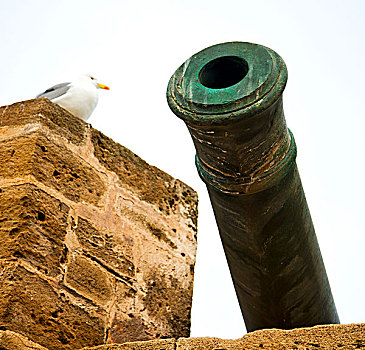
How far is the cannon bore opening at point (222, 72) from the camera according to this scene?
92.5 inches

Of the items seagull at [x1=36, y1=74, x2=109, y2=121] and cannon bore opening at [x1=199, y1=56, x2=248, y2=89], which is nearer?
cannon bore opening at [x1=199, y1=56, x2=248, y2=89]

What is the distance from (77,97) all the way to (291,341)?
2.06 m

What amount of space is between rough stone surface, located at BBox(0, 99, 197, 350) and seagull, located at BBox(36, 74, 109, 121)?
32cm

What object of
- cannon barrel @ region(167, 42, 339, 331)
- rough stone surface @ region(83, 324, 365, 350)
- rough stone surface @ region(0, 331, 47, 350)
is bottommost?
rough stone surface @ region(83, 324, 365, 350)

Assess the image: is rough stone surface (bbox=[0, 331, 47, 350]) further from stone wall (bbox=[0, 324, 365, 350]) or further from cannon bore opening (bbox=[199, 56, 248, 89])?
cannon bore opening (bbox=[199, 56, 248, 89])

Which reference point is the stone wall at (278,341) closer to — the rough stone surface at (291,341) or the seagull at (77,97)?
the rough stone surface at (291,341)

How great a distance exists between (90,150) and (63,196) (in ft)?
1.27

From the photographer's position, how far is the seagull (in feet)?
11.9

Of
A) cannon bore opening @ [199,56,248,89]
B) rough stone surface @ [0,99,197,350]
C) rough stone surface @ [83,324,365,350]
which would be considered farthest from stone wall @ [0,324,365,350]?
cannon bore opening @ [199,56,248,89]

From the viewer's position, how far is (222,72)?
2389 millimetres

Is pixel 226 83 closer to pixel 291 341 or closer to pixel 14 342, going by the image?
pixel 291 341

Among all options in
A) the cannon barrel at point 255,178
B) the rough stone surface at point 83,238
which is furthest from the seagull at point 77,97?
the cannon barrel at point 255,178

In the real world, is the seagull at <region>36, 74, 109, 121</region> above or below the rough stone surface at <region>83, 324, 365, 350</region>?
above

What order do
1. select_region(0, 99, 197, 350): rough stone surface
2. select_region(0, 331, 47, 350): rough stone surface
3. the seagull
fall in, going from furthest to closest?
the seagull → select_region(0, 99, 197, 350): rough stone surface → select_region(0, 331, 47, 350): rough stone surface
